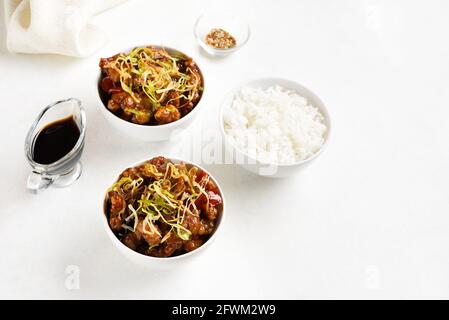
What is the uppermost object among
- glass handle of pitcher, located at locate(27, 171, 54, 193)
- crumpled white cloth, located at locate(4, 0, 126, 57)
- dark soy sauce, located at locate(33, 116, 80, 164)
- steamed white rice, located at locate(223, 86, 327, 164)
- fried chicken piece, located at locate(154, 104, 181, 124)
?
steamed white rice, located at locate(223, 86, 327, 164)

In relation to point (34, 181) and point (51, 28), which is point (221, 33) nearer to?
point (51, 28)

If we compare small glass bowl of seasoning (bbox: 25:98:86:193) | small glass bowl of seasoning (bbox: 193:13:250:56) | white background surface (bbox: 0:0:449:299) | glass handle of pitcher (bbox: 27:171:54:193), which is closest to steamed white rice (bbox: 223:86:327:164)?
white background surface (bbox: 0:0:449:299)

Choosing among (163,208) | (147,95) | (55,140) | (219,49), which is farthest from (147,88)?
(219,49)

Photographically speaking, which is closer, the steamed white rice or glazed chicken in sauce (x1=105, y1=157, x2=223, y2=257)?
glazed chicken in sauce (x1=105, y1=157, x2=223, y2=257)

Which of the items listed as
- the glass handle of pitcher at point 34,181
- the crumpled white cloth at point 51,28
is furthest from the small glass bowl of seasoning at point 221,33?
the glass handle of pitcher at point 34,181

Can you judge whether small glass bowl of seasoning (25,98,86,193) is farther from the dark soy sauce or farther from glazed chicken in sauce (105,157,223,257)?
glazed chicken in sauce (105,157,223,257)

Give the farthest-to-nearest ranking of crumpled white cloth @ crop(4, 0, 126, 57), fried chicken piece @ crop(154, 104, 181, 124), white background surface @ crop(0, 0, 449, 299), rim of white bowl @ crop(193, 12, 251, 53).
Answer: rim of white bowl @ crop(193, 12, 251, 53) < crumpled white cloth @ crop(4, 0, 126, 57) < fried chicken piece @ crop(154, 104, 181, 124) < white background surface @ crop(0, 0, 449, 299)
